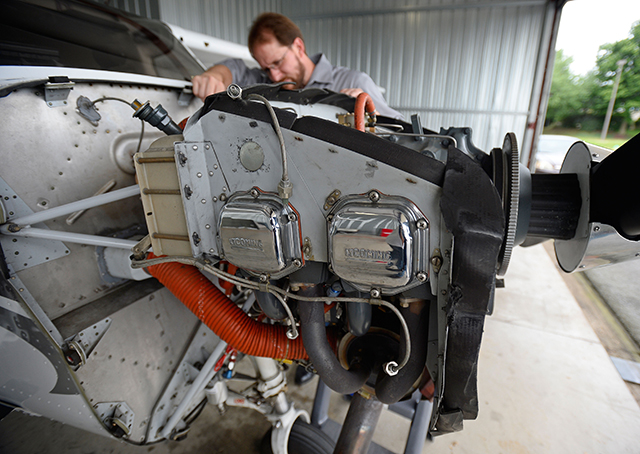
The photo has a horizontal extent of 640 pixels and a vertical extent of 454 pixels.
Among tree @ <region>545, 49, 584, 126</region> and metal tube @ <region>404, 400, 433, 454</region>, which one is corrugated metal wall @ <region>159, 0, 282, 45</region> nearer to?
metal tube @ <region>404, 400, 433, 454</region>

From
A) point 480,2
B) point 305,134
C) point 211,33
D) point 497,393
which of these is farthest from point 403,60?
point 305,134

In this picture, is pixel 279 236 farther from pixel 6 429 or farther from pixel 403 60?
pixel 403 60

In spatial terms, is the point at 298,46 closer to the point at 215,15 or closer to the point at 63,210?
the point at 63,210

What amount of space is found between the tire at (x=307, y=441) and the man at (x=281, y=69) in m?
1.64

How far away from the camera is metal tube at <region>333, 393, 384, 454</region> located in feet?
4.00

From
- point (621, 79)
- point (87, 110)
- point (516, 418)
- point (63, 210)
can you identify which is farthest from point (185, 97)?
point (621, 79)

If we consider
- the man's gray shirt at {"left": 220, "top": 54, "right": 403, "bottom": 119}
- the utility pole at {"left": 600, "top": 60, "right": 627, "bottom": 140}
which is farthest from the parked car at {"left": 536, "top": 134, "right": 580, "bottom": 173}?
the man's gray shirt at {"left": 220, "top": 54, "right": 403, "bottom": 119}

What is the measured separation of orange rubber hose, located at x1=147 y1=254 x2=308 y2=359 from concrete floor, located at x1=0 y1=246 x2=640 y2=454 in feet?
3.21

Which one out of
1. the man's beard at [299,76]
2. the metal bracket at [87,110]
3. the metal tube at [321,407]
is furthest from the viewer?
the man's beard at [299,76]

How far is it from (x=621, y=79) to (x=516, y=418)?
8.84 ft

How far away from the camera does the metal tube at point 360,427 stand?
1.22 meters

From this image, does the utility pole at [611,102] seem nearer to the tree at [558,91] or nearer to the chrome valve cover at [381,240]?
the tree at [558,91]

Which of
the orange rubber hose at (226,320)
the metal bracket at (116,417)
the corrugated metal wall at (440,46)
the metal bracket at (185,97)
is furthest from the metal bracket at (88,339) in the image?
the corrugated metal wall at (440,46)

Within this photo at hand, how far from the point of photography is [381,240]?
2.24 ft
